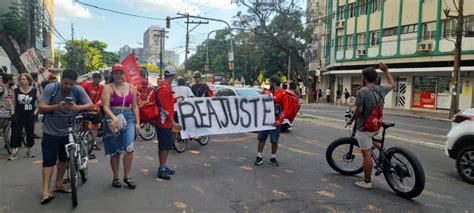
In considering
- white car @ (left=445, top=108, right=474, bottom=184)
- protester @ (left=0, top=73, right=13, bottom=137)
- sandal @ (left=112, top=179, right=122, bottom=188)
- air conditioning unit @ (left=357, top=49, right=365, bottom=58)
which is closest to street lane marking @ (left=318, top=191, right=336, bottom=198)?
white car @ (left=445, top=108, right=474, bottom=184)

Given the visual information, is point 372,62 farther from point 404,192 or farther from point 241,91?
point 404,192

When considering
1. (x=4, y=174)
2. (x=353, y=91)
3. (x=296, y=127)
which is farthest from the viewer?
(x=353, y=91)

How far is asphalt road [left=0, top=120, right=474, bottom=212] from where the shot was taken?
5.49 metres

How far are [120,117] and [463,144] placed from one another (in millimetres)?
5712

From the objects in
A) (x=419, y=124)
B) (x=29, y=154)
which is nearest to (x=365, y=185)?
(x=29, y=154)

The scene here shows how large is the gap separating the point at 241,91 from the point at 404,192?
10.2m

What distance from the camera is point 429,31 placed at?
3294cm

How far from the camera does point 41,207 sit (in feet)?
17.5

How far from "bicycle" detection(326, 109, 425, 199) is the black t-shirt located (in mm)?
5611

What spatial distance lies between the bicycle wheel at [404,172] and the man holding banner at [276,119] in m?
2.21

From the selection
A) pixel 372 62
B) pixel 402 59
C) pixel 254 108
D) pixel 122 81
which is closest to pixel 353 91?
pixel 372 62

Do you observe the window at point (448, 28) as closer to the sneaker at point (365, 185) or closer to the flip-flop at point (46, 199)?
the sneaker at point (365, 185)

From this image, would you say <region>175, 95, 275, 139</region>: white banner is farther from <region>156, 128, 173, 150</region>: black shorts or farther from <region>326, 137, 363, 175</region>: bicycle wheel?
<region>326, 137, 363, 175</region>: bicycle wheel

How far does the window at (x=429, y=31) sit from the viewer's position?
32500 millimetres
